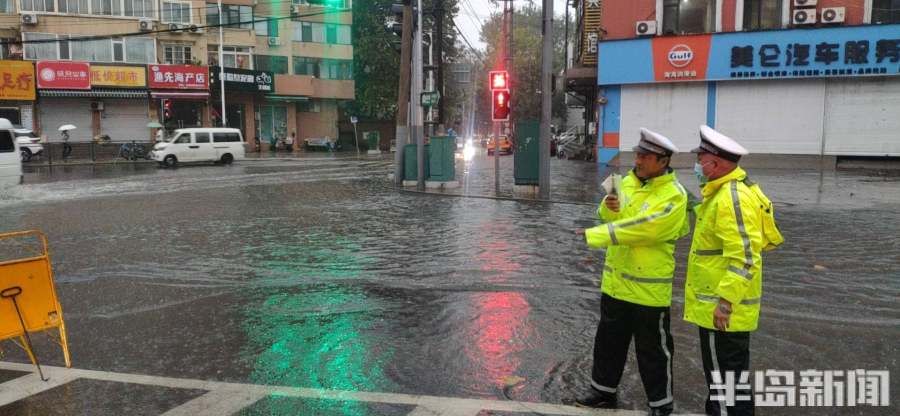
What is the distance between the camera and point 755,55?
89.9 ft

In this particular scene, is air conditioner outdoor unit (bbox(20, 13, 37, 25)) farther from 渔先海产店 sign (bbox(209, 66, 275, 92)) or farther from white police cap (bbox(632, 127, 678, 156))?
white police cap (bbox(632, 127, 678, 156))

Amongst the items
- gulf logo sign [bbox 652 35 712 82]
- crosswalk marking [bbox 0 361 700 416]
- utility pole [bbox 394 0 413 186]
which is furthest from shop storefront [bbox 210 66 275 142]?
crosswalk marking [bbox 0 361 700 416]

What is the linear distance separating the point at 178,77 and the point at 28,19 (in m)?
8.23

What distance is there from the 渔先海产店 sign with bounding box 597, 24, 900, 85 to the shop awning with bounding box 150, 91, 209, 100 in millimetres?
26189

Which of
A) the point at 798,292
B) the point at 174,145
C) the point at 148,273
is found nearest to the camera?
the point at 798,292

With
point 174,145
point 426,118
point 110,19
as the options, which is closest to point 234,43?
point 110,19

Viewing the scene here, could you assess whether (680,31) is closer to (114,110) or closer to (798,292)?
(798,292)

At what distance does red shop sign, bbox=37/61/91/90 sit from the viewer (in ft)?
124

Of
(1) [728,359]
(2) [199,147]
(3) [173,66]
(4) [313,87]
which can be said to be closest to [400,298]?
(1) [728,359]

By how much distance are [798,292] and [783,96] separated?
923 inches

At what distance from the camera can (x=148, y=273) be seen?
843cm

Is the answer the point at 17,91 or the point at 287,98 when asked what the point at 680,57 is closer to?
the point at 287,98

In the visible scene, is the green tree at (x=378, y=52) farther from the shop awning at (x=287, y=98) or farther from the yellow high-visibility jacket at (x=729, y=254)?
the yellow high-visibility jacket at (x=729, y=254)

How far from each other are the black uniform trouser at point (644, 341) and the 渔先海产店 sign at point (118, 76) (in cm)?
4182
